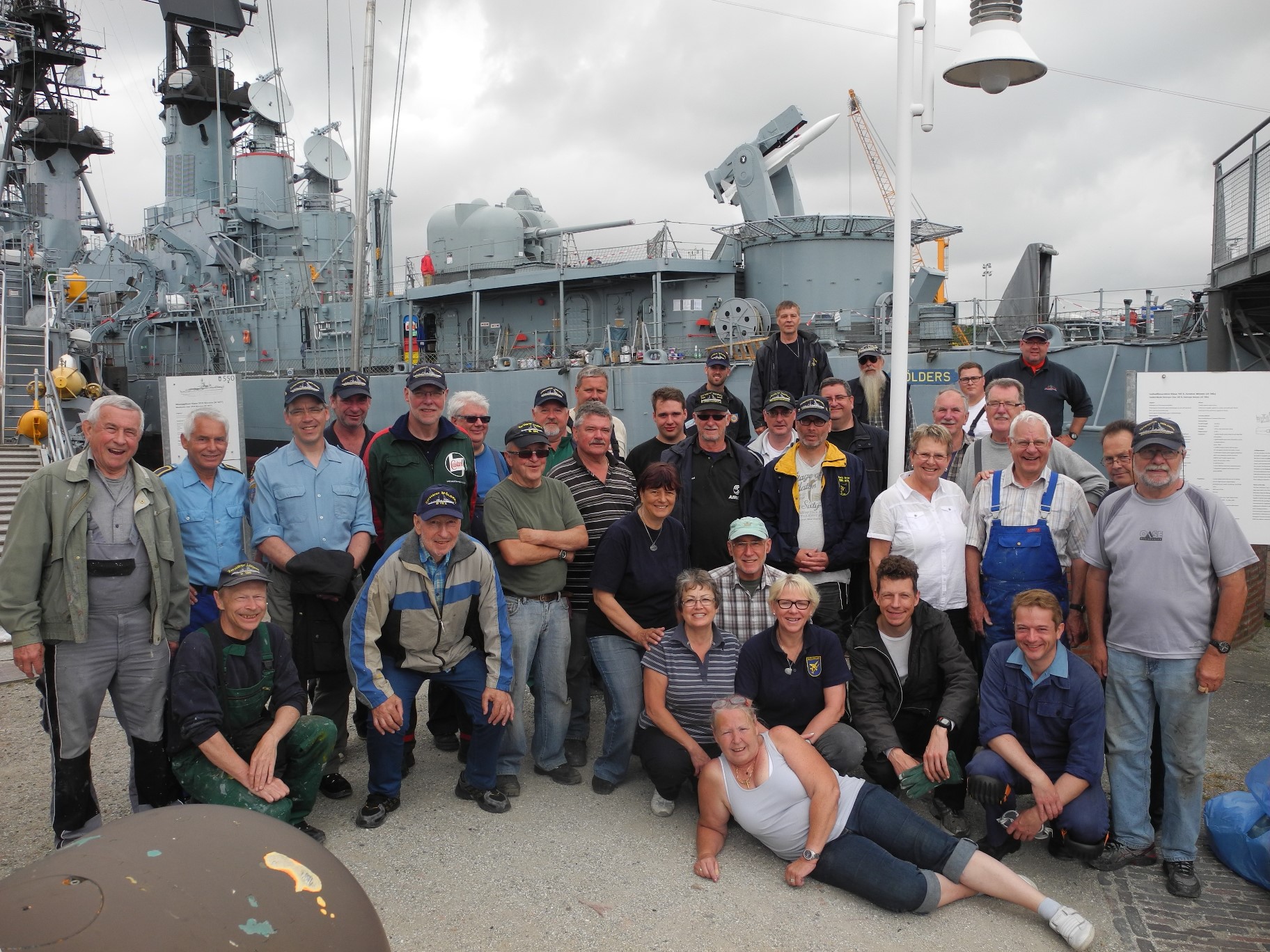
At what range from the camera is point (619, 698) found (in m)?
4.58

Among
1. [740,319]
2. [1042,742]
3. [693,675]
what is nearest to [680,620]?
[693,675]

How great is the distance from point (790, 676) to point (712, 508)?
47.6 inches

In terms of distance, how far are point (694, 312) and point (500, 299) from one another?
5.33m

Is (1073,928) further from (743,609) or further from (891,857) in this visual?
(743,609)

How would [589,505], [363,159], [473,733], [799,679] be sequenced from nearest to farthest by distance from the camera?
[799,679] → [473,733] → [589,505] → [363,159]

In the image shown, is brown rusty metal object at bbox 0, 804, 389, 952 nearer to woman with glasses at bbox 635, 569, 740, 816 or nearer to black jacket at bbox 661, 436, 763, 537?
woman with glasses at bbox 635, 569, 740, 816

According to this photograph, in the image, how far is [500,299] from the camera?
21422 millimetres

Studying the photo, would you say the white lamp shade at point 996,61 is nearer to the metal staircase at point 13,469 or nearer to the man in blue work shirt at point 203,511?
the man in blue work shirt at point 203,511

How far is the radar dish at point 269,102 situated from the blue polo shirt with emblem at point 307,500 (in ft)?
91.7

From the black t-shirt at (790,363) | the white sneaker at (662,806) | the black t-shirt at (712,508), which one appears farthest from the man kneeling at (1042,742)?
the black t-shirt at (790,363)

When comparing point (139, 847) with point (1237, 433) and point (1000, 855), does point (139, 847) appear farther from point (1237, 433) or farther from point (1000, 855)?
point (1237, 433)

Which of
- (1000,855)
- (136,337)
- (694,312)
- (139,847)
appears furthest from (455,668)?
(136,337)

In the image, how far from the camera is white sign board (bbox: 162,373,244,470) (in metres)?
11.0

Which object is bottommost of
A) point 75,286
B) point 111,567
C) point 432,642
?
point 432,642
